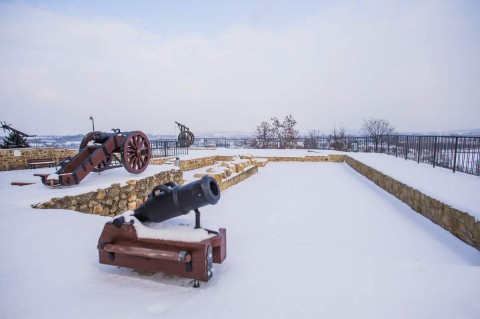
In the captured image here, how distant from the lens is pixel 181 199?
2.26m

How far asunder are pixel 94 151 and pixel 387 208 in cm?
622

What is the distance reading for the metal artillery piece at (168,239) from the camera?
222 centimetres

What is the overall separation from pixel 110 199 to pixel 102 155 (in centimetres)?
102

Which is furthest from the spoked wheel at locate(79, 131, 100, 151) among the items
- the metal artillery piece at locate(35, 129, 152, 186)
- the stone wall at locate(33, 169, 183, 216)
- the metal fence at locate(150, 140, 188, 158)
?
the metal fence at locate(150, 140, 188, 158)

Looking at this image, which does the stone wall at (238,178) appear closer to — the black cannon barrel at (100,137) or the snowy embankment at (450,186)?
the black cannon barrel at (100,137)

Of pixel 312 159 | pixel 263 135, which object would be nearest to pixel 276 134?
pixel 263 135

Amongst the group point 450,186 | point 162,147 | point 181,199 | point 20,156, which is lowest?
point 450,186

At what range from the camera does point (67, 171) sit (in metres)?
5.51

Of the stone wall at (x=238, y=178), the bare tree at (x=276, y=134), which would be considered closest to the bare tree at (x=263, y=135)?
the bare tree at (x=276, y=134)

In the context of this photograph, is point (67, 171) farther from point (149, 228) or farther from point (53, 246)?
point (149, 228)

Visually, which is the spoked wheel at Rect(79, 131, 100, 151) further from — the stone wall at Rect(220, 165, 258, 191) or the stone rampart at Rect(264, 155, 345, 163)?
the stone rampart at Rect(264, 155, 345, 163)

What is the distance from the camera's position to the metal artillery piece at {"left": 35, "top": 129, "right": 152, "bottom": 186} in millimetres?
5238

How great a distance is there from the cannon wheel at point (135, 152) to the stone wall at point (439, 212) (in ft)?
19.5

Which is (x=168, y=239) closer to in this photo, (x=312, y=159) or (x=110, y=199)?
(x=110, y=199)
